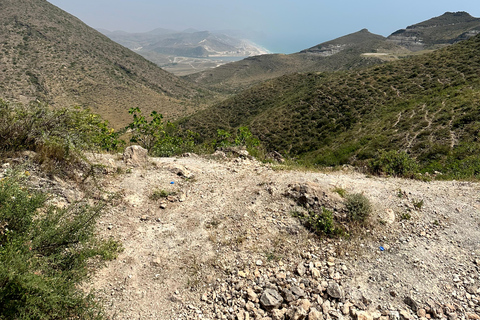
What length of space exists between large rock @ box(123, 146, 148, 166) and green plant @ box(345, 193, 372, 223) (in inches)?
228

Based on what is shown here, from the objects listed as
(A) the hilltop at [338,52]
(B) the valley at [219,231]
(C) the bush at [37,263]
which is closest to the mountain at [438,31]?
(A) the hilltop at [338,52]

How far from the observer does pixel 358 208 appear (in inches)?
200

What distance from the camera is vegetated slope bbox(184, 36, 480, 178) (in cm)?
1209

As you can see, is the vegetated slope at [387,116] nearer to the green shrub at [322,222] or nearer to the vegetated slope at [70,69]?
the green shrub at [322,222]

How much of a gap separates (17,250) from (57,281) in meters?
0.57

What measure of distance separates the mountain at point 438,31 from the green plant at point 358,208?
129237 millimetres

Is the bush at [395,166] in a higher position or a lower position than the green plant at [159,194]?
higher

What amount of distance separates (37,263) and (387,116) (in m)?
22.4

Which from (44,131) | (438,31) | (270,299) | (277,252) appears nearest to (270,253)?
(277,252)

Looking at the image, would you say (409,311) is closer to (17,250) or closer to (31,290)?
(31,290)

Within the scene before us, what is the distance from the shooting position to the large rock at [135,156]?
6.96 meters

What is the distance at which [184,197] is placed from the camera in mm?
5941

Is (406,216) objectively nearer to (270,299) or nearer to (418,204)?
(418,204)

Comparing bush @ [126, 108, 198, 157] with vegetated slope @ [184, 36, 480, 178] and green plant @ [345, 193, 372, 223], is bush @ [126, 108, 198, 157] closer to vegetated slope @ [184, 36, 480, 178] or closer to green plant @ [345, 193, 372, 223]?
green plant @ [345, 193, 372, 223]
